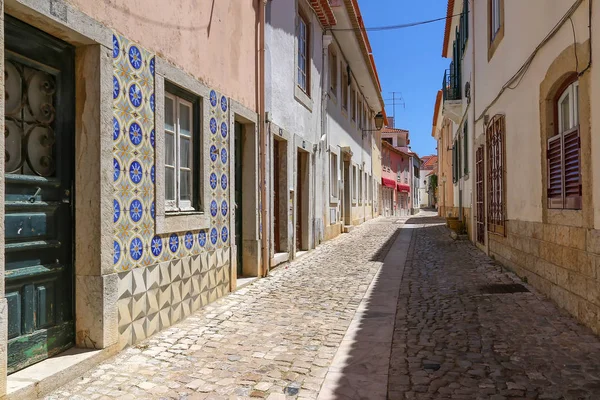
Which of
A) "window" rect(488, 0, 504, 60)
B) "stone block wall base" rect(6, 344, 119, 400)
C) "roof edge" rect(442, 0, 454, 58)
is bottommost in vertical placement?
"stone block wall base" rect(6, 344, 119, 400)

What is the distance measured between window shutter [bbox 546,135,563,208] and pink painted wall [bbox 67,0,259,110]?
390 cm

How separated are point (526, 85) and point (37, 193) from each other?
6.04 m

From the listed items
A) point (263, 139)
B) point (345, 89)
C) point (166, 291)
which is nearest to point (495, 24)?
point (263, 139)

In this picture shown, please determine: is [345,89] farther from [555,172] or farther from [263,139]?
[555,172]

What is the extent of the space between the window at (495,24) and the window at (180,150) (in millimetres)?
5471

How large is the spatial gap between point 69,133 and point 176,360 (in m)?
1.88

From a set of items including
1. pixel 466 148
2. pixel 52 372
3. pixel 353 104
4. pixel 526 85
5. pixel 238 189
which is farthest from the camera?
pixel 353 104

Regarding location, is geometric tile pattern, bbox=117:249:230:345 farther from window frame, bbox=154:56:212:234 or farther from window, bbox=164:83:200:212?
window, bbox=164:83:200:212

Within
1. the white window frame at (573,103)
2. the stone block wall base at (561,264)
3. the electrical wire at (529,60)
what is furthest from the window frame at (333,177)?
the white window frame at (573,103)

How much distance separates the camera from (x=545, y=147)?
19.5 ft

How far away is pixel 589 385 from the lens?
10.6 feet

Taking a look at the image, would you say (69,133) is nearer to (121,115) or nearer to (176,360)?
(121,115)

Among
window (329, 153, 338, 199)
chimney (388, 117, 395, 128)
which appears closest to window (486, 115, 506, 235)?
window (329, 153, 338, 199)

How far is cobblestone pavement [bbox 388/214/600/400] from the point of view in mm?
3236
